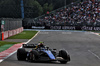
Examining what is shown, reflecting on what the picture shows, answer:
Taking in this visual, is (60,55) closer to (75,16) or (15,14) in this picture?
(75,16)

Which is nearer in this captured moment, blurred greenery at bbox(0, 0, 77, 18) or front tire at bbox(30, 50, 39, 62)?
front tire at bbox(30, 50, 39, 62)

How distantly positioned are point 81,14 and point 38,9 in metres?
42.4

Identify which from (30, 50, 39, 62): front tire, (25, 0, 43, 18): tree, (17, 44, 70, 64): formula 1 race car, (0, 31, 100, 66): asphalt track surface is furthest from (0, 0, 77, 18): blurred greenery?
(30, 50, 39, 62): front tire

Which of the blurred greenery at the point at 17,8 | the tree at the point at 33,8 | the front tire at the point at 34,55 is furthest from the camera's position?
the blurred greenery at the point at 17,8

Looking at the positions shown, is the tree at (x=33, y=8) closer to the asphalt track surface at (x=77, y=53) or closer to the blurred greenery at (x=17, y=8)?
the blurred greenery at (x=17, y=8)

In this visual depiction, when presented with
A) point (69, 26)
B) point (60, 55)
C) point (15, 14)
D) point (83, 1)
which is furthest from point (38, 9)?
point (60, 55)

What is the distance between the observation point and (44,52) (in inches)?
564

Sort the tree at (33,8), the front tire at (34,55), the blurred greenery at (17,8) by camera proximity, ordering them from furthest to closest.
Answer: the blurred greenery at (17,8) < the tree at (33,8) < the front tire at (34,55)

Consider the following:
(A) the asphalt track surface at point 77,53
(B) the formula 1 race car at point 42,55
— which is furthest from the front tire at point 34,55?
(A) the asphalt track surface at point 77,53

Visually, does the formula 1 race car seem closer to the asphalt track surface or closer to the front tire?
the front tire

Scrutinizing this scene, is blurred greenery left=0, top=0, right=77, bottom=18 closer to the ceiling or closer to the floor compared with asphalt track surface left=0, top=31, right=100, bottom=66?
closer to the ceiling

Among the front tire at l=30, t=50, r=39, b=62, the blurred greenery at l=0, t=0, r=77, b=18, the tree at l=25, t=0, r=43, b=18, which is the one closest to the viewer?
the front tire at l=30, t=50, r=39, b=62

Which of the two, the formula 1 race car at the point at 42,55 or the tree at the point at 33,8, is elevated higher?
the tree at the point at 33,8

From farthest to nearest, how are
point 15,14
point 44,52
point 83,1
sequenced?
point 15,14 < point 83,1 < point 44,52
